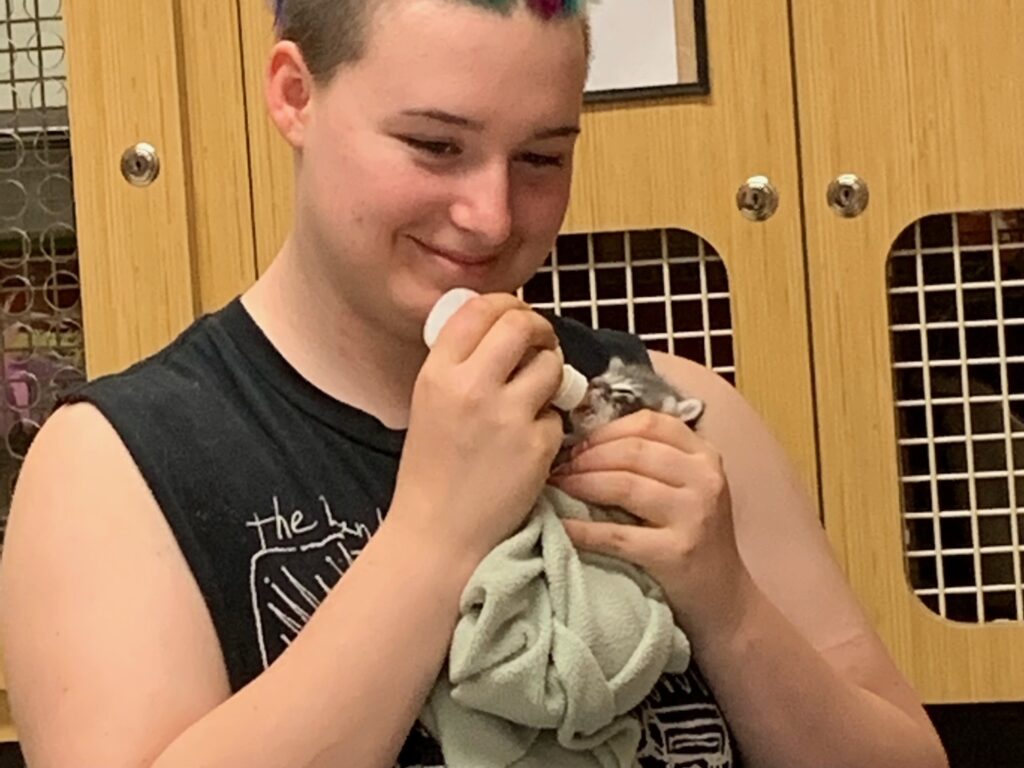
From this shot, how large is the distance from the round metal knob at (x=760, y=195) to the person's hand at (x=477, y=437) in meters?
0.58

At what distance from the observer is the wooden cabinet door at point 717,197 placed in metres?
1.37

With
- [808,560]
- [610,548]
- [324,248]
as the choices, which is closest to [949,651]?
[808,560]

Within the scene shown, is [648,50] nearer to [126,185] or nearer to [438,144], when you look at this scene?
[126,185]

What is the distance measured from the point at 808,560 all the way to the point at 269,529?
36 centimetres

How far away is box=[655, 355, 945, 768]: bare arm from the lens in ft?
2.97

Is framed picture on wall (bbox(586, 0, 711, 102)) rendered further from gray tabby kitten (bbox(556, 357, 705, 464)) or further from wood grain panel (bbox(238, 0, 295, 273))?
gray tabby kitten (bbox(556, 357, 705, 464))

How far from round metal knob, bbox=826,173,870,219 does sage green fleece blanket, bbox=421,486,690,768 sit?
1.98ft

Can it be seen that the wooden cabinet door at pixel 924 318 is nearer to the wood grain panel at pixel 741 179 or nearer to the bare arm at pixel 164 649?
the wood grain panel at pixel 741 179

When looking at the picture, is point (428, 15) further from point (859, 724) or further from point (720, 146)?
point (720, 146)

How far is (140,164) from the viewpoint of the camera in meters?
1.41

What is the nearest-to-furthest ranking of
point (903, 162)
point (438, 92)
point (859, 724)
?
point (438, 92), point (859, 724), point (903, 162)

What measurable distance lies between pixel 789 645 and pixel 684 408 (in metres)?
0.15

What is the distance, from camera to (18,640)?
0.85 meters

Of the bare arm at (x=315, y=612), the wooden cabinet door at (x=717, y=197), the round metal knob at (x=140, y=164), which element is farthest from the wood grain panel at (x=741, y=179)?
the bare arm at (x=315, y=612)
